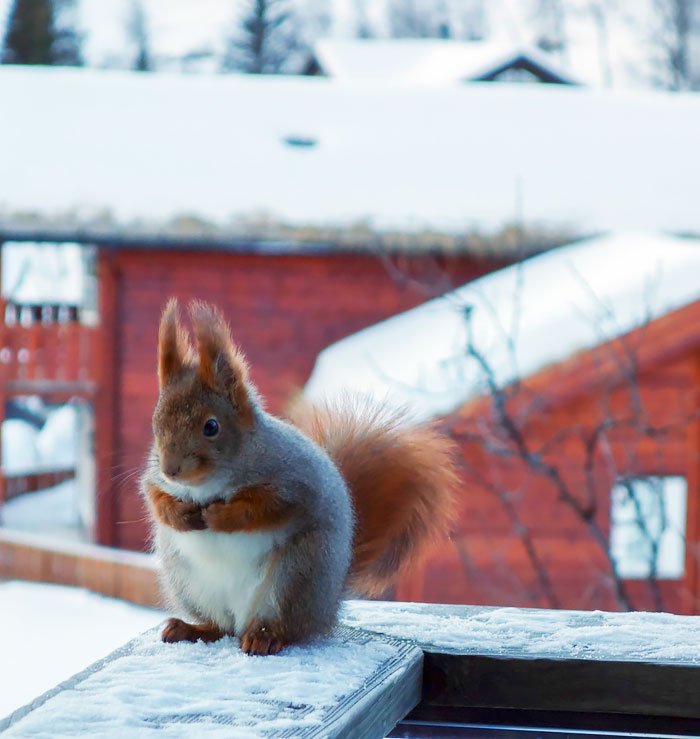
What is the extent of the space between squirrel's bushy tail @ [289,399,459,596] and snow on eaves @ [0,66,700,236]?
4463 mm

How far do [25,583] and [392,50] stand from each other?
6.77 m

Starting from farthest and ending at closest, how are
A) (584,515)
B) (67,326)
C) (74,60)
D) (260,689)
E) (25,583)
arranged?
(74,60), (67,326), (25,583), (584,515), (260,689)

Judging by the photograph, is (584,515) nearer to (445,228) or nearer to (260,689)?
(260,689)

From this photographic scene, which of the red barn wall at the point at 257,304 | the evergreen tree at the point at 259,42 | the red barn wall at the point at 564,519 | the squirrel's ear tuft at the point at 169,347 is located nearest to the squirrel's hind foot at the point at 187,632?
the squirrel's ear tuft at the point at 169,347

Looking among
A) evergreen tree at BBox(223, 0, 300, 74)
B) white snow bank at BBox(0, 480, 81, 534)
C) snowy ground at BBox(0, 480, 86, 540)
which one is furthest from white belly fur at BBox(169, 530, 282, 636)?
evergreen tree at BBox(223, 0, 300, 74)

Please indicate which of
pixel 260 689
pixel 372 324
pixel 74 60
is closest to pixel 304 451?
pixel 260 689

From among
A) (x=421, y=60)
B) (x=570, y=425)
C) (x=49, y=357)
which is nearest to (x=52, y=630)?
(x=49, y=357)

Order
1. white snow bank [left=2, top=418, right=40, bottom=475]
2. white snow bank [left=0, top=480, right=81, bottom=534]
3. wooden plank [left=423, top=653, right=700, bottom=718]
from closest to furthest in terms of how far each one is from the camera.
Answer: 1. wooden plank [left=423, top=653, right=700, bottom=718]
2. white snow bank [left=0, top=480, right=81, bottom=534]
3. white snow bank [left=2, top=418, right=40, bottom=475]

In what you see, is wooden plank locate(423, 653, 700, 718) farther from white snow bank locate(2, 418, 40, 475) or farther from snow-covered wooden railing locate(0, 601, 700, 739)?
white snow bank locate(2, 418, 40, 475)

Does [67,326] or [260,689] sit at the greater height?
[67,326]

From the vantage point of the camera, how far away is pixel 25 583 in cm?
559

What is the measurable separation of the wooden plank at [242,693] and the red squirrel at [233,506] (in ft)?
0.13

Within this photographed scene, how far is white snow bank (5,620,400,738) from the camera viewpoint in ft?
2.55

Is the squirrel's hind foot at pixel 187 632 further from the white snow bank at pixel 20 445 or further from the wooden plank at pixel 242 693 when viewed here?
the white snow bank at pixel 20 445
